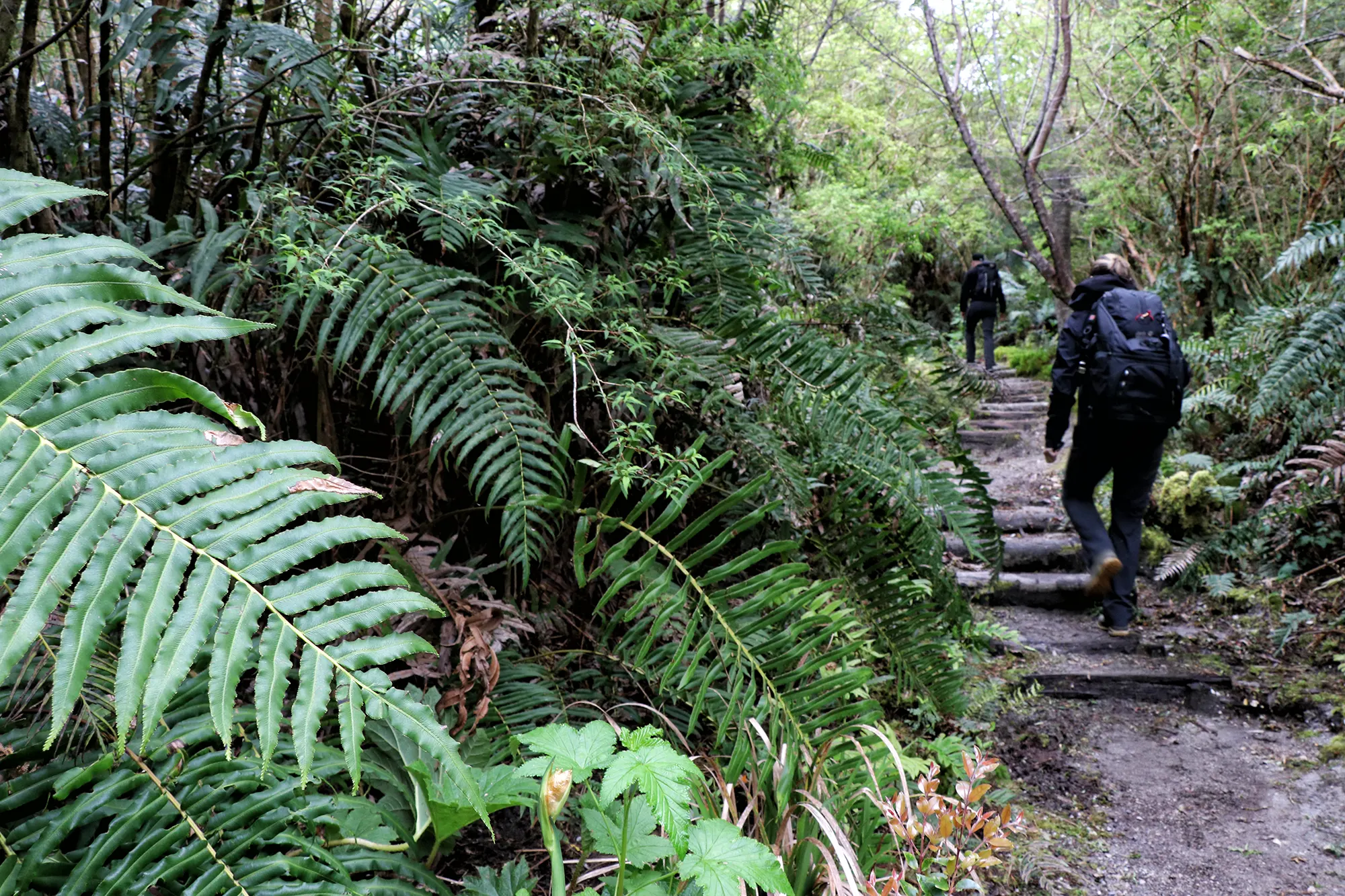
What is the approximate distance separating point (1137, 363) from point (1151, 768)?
1.92 metres

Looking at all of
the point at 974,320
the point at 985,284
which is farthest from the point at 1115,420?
the point at 974,320

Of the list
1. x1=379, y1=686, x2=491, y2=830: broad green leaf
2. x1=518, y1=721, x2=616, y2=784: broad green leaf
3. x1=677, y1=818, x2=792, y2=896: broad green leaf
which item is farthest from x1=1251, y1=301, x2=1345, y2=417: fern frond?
x1=379, y1=686, x2=491, y2=830: broad green leaf

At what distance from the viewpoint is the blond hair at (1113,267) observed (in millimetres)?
4238

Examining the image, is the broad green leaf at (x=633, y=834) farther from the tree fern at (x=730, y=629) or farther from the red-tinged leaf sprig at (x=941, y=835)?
the red-tinged leaf sprig at (x=941, y=835)

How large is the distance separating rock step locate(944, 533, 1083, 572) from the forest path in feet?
1.19

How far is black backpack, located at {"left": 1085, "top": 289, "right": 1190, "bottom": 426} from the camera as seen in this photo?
394cm

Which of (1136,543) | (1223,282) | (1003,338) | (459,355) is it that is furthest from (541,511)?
(1003,338)

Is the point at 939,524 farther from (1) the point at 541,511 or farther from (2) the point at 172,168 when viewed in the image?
(2) the point at 172,168

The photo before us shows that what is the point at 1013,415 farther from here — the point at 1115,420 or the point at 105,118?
the point at 105,118

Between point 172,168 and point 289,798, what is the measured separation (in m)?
1.69

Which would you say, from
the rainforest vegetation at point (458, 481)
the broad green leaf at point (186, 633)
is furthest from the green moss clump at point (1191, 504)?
the broad green leaf at point (186, 633)

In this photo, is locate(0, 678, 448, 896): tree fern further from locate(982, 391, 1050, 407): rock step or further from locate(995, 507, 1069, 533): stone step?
locate(982, 391, 1050, 407): rock step

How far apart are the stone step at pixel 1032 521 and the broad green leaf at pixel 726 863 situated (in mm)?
4967

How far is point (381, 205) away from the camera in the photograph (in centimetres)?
167
